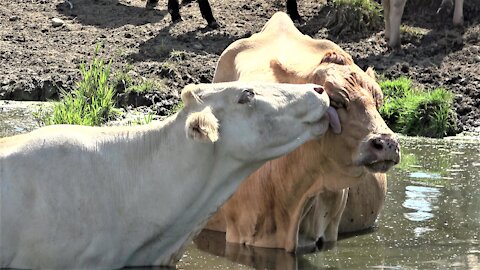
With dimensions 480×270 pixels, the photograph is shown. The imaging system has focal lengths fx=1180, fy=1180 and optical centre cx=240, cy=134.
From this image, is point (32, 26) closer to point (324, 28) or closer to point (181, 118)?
point (324, 28)

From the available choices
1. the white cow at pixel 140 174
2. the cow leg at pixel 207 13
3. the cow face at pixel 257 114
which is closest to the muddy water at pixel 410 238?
the white cow at pixel 140 174

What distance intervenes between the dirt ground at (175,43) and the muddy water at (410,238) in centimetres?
278

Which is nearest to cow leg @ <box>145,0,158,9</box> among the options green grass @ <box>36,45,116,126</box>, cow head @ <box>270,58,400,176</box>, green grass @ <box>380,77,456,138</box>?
green grass @ <box>36,45,116,126</box>

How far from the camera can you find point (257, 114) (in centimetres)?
597

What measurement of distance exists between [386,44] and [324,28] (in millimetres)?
1382

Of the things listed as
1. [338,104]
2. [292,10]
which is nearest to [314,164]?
[338,104]

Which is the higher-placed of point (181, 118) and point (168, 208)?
point (181, 118)

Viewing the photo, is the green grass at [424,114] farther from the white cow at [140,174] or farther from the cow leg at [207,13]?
the white cow at [140,174]

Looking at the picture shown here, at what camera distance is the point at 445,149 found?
11.4 metres

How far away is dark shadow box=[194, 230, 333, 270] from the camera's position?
22.9 feet

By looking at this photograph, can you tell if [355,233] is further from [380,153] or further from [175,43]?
[175,43]

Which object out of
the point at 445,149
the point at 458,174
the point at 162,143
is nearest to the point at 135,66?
the point at 445,149

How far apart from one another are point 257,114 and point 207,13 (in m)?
10.3

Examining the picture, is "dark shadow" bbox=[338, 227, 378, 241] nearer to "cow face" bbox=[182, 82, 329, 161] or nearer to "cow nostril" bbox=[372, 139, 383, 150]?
"cow nostril" bbox=[372, 139, 383, 150]
